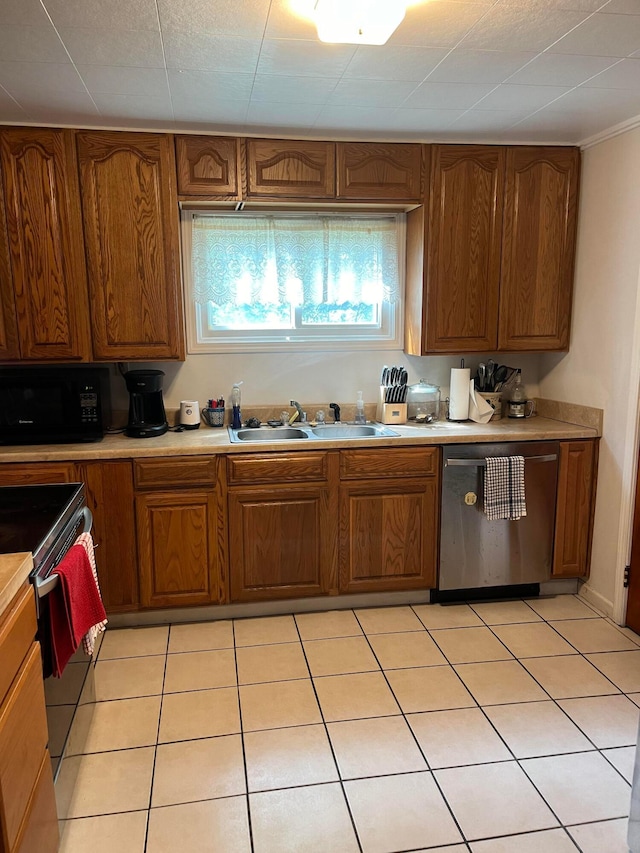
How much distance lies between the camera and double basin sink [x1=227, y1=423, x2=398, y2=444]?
10.5 feet

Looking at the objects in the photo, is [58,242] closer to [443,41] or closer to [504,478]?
[443,41]

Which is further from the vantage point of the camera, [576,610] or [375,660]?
[576,610]

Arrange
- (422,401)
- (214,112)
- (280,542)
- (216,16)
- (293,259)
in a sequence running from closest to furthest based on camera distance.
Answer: (216,16) < (214,112) < (280,542) < (293,259) < (422,401)

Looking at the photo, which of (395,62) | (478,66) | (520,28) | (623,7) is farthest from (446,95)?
(623,7)

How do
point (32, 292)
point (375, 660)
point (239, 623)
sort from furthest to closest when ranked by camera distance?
Answer: point (239, 623), point (32, 292), point (375, 660)

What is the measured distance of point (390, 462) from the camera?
Result: 116 inches

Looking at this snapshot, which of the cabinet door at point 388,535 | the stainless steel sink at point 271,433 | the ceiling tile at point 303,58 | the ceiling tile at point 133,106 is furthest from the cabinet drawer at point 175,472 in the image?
the ceiling tile at point 303,58

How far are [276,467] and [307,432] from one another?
411 millimetres

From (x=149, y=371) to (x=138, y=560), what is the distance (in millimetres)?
910

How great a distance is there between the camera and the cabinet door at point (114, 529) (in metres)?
2.72

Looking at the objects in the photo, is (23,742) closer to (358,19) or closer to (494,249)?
(358,19)

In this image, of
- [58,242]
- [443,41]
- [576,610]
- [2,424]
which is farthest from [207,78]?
[576,610]

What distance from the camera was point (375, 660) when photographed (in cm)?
260

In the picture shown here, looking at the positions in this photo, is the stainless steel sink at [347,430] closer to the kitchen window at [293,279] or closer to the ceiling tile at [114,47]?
the kitchen window at [293,279]
